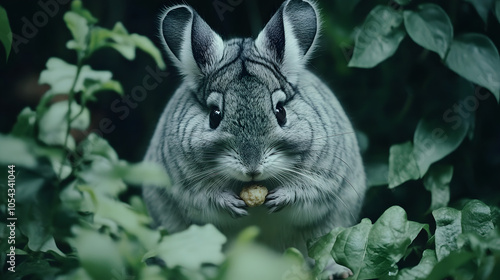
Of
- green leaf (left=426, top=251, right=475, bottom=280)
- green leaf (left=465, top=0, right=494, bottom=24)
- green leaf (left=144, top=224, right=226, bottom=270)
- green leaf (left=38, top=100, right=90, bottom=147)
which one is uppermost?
green leaf (left=465, top=0, right=494, bottom=24)

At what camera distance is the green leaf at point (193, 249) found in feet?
6.46

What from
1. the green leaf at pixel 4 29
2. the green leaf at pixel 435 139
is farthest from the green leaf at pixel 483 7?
the green leaf at pixel 4 29

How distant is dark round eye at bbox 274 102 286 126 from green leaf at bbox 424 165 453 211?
48.7 inches

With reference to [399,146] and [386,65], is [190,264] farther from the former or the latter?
[386,65]

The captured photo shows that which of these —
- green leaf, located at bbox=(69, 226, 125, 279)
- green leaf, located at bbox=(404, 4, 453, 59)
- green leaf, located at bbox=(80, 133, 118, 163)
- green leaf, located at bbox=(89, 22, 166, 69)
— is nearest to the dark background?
green leaf, located at bbox=(404, 4, 453, 59)

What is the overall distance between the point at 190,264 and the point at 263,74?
4.49 feet

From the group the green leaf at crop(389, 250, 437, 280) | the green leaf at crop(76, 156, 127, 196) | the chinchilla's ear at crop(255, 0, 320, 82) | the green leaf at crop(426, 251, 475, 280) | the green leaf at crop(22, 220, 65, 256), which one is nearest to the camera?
the green leaf at crop(426, 251, 475, 280)

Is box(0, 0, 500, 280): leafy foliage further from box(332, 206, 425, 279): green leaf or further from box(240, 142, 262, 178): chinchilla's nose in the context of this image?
box(240, 142, 262, 178): chinchilla's nose

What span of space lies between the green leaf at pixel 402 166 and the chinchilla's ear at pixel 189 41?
52.8 inches

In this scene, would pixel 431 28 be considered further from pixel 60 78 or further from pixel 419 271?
pixel 60 78

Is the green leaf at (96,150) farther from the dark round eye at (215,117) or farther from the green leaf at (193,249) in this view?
the green leaf at (193,249)

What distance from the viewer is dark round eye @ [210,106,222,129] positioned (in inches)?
118

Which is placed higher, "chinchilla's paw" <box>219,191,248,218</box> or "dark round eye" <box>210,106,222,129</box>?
→ "dark round eye" <box>210,106,222,129</box>

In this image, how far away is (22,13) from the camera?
4.49 meters
